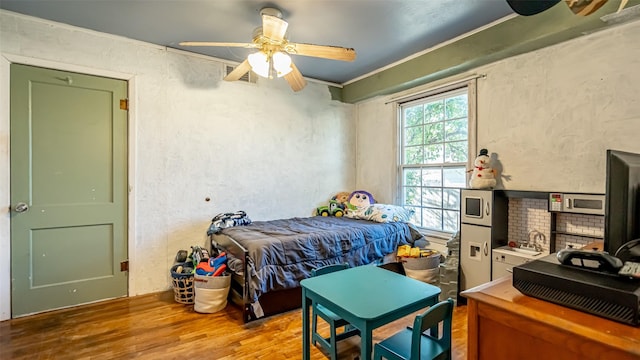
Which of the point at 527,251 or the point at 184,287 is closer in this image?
the point at 527,251

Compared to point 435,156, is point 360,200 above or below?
below

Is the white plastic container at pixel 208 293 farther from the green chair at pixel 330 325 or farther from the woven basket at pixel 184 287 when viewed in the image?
the green chair at pixel 330 325

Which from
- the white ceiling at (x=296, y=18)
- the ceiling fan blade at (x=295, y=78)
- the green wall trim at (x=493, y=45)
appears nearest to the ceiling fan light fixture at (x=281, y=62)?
the ceiling fan blade at (x=295, y=78)

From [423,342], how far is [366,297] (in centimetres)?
38

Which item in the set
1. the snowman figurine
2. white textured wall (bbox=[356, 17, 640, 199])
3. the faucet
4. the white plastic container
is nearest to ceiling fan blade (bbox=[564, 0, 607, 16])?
white textured wall (bbox=[356, 17, 640, 199])

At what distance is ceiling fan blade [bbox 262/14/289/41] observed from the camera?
2.22 meters

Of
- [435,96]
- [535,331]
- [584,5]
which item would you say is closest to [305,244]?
[535,331]

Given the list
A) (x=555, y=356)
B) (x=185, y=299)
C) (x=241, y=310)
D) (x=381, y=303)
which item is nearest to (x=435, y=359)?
(x=381, y=303)

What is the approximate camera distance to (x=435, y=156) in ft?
12.3

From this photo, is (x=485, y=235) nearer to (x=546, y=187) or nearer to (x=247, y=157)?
(x=546, y=187)

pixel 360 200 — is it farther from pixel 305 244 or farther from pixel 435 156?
pixel 305 244

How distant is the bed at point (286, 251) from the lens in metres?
2.63

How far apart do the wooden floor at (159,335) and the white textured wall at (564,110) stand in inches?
57.8

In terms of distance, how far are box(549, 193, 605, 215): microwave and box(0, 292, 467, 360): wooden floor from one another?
47.3 inches
